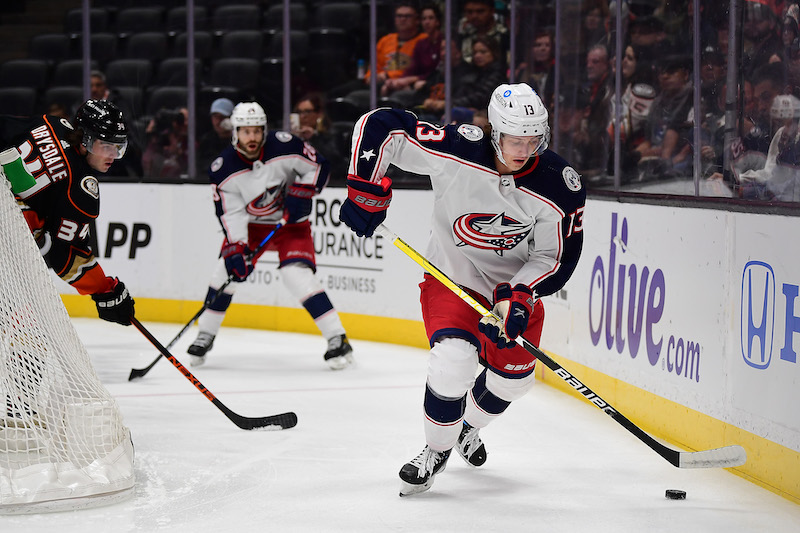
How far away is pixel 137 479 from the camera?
2.94 meters

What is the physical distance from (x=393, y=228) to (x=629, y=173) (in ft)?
5.28

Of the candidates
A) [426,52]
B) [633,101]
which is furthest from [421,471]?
[426,52]

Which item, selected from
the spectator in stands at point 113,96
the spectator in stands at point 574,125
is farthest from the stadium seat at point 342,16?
the spectator in stands at point 574,125

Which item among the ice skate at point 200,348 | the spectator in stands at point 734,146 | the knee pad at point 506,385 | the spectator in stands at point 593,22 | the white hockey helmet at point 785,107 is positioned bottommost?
the ice skate at point 200,348

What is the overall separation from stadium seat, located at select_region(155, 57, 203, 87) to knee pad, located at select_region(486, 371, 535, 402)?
4.02 m

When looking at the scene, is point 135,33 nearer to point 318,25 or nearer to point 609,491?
point 318,25

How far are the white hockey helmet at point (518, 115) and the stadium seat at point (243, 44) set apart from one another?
3.95 metres

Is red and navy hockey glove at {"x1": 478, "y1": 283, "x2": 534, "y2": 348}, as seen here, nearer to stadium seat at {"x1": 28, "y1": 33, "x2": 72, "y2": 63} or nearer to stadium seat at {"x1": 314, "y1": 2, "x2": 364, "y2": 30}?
stadium seat at {"x1": 314, "y1": 2, "x2": 364, "y2": 30}

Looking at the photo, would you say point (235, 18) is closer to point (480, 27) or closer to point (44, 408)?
point (480, 27)

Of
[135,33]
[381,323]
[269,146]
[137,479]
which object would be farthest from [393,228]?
[137,479]

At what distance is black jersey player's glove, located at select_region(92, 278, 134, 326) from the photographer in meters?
3.31

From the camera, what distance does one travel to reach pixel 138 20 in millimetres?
6555

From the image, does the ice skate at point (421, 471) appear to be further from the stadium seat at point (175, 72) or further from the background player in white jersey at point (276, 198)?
the stadium seat at point (175, 72)

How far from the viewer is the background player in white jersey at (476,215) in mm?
2660
